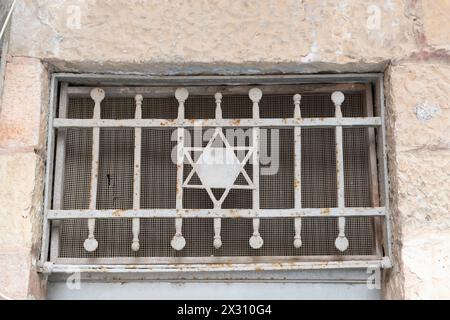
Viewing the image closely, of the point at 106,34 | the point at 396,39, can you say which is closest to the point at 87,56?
the point at 106,34

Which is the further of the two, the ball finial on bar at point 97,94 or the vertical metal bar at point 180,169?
the ball finial on bar at point 97,94

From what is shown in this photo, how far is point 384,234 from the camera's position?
2.00 metres

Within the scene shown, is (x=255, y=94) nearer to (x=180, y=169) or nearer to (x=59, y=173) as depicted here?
(x=180, y=169)

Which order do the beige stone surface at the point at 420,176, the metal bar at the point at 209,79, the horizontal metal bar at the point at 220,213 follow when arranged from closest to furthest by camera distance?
the beige stone surface at the point at 420,176, the horizontal metal bar at the point at 220,213, the metal bar at the point at 209,79

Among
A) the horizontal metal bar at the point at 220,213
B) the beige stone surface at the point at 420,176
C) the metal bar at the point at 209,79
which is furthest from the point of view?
the metal bar at the point at 209,79

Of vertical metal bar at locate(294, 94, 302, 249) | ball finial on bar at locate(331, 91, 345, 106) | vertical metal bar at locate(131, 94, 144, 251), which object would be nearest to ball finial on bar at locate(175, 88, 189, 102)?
vertical metal bar at locate(131, 94, 144, 251)

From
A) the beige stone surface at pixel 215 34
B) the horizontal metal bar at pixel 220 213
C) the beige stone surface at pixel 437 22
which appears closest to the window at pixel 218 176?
the horizontal metal bar at pixel 220 213

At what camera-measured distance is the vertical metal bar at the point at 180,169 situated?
6.52ft

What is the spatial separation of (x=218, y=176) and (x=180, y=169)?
13 centimetres

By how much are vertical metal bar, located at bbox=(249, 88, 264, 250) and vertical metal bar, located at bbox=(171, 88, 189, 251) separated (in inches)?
9.0

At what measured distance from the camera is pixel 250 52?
2002 mm

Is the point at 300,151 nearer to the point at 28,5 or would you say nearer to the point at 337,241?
the point at 337,241

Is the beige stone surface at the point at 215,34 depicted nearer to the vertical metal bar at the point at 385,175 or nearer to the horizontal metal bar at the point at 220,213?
the vertical metal bar at the point at 385,175

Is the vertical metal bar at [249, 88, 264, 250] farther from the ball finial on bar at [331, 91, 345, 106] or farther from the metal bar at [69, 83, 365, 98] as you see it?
the ball finial on bar at [331, 91, 345, 106]
